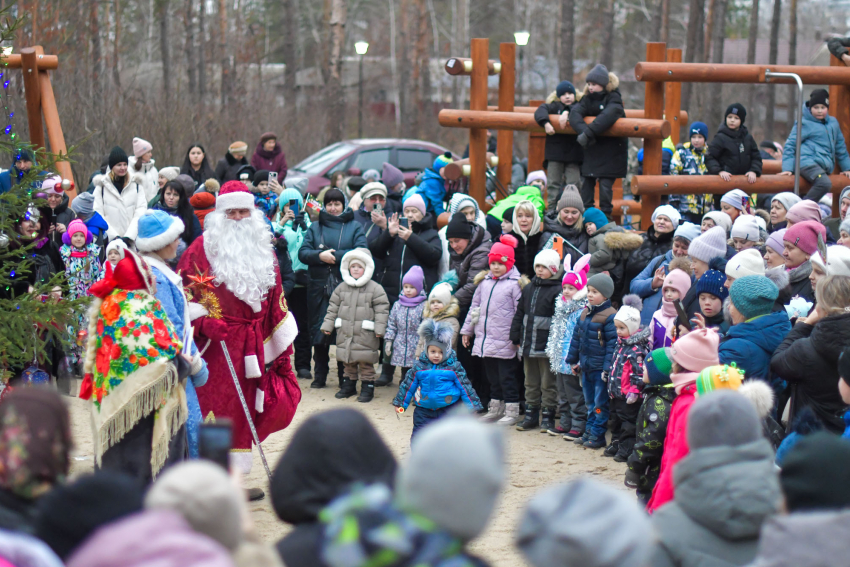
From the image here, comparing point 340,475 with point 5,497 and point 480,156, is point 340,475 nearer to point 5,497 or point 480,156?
point 5,497

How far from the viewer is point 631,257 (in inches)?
313

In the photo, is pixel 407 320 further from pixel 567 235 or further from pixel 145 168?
pixel 145 168

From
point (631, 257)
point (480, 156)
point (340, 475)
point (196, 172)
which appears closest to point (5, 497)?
point (340, 475)

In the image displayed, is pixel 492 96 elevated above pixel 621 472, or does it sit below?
above

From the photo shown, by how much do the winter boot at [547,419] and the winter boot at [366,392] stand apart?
1740 millimetres

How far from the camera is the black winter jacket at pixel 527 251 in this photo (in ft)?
27.9

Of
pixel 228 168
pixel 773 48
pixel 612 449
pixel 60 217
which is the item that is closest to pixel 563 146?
pixel 612 449

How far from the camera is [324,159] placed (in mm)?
17438

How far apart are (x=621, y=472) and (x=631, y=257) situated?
206 cm

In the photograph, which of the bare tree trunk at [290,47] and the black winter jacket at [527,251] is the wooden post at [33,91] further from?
the bare tree trunk at [290,47]

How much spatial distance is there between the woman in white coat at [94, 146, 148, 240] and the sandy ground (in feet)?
7.49

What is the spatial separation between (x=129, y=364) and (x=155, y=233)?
75cm

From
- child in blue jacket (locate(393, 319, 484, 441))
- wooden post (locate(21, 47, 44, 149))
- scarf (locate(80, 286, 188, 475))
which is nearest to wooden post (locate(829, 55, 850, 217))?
child in blue jacket (locate(393, 319, 484, 441))

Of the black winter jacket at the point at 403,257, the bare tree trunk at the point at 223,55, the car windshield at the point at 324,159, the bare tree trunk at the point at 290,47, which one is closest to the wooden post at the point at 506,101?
the black winter jacket at the point at 403,257
